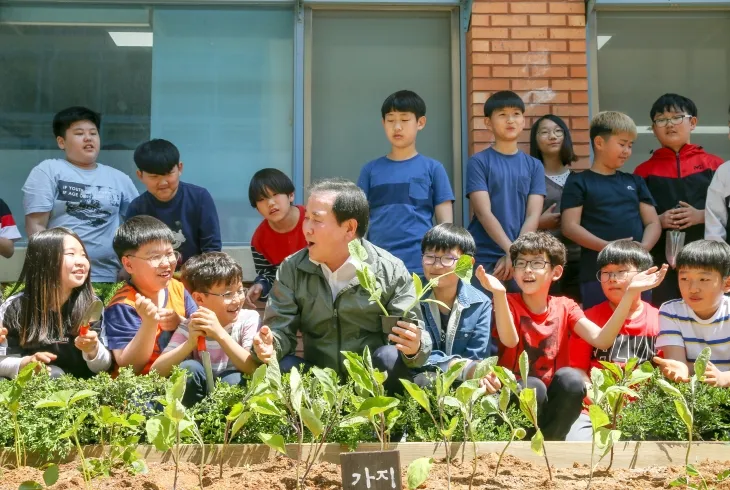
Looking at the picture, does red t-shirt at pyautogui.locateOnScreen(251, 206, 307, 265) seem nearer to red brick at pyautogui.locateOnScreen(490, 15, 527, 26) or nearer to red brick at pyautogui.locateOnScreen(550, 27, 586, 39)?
red brick at pyautogui.locateOnScreen(490, 15, 527, 26)

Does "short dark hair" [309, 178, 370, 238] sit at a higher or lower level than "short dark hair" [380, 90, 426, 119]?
lower

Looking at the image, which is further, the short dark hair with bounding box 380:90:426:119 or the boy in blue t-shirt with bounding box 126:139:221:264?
the short dark hair with bounding box 380:90:426:119

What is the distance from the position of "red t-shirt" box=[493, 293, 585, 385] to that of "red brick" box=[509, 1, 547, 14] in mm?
3041

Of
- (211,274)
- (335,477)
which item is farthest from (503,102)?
(335,477)

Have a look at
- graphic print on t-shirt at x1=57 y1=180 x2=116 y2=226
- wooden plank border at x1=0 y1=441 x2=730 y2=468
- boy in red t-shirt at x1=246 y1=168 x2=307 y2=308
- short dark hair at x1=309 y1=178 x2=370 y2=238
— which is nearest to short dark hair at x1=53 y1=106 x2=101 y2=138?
graphic print on t-shirt at x1=57 y1=180 x2=116 y2=226

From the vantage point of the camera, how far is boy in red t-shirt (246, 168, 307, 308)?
19.3 ft

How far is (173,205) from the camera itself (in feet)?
19.8

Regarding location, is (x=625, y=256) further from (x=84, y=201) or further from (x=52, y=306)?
(x=84, y=201)

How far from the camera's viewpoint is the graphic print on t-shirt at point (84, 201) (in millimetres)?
6199

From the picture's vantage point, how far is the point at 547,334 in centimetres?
470

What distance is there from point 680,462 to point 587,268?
2.35 m

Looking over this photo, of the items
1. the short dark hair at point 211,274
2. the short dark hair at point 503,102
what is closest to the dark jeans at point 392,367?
the short dark hair at point 211,274

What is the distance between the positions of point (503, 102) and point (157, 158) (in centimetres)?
230

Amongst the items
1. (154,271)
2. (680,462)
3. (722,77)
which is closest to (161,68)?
(154,271)
